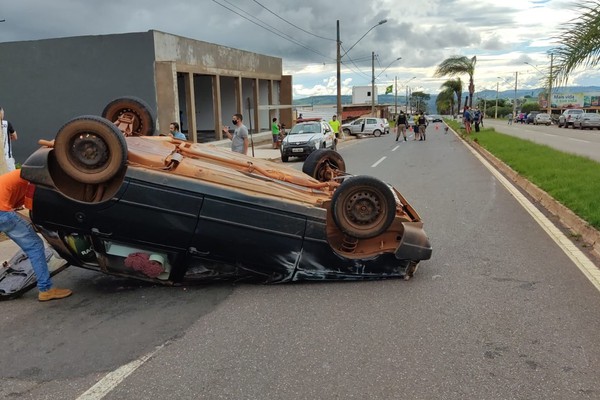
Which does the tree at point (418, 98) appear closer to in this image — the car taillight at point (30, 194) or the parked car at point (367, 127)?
the parked car at point (367, 127)

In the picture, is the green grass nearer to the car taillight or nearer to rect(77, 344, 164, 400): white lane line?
rect(77, 344, 164, 400): white lane line

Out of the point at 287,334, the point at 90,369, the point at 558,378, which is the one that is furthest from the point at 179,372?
the point at 558,378

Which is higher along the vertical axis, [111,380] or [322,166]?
[322,166]

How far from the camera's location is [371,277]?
16.9 feet

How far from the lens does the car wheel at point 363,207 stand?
4988 mm

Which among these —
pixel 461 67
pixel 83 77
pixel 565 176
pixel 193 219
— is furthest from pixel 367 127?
pixel 193 219

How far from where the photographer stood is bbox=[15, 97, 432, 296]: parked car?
4.59 m

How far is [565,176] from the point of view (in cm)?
1092

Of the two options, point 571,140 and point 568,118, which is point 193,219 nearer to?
point 571,140

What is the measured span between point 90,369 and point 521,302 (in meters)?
3.62

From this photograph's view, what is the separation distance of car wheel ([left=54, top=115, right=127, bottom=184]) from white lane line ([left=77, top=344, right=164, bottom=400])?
5.65 ft

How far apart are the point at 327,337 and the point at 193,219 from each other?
5.43ft

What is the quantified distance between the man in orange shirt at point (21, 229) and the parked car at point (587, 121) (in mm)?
47162

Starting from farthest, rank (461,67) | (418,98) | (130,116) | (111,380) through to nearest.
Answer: (418,98) < (461,67) < (130,116) < (111,380)
